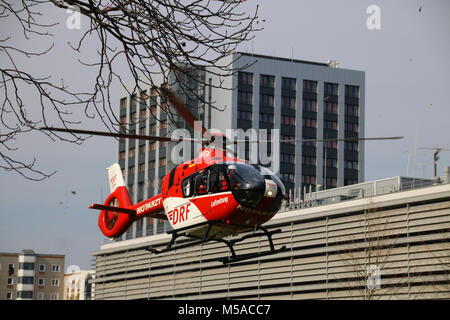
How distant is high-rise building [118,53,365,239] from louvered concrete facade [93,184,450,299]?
39.2 meters

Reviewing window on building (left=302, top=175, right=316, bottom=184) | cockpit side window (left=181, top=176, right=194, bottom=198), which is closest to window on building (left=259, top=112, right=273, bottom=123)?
window on building (left=302, top=175, right=316, bottom=184)

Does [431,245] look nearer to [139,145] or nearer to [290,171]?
[290,171]

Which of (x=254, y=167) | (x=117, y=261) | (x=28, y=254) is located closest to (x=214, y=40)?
(x=254, y=167)

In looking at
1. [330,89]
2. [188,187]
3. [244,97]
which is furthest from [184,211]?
[330,89]

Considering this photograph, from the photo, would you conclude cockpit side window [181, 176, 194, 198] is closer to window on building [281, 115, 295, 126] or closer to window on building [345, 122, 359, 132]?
window on building [281, 115, 295, 126]

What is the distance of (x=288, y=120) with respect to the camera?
135 m

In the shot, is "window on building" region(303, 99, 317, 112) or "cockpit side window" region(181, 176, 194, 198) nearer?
"cockpit side window" region(181, 176, 194, 198)

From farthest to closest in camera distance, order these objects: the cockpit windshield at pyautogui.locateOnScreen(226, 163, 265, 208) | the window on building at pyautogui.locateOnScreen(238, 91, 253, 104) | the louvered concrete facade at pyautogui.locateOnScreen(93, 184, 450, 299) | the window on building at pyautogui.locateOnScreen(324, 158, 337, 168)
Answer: the window on building at pyautogui.locateOnScreen(324, 158, 337, 168), the window on building at pyautogui.locateOnScreen(238, 91, 253, 104), the louvered concrete facade at pyautogui.locateOnScreen(93, 184, 450, 299), the cockpit windshield at pyautogui.locateOnScreen(226, 163, 265, 208)

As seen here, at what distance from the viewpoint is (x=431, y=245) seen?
65000mm

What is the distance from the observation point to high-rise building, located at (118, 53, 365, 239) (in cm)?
12988

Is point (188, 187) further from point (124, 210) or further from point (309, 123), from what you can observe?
point (309, 123)

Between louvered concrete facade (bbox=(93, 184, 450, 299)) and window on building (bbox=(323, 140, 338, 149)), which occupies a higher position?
window on building (bbox=(323, 140, 338, 149))

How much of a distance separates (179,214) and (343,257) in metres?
48.7
